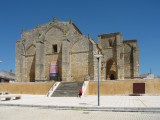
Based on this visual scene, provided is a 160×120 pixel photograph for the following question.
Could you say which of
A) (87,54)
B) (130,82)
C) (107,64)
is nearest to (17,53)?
(87,54)

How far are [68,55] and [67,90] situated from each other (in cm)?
761

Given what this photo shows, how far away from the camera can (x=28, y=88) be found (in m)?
20.4

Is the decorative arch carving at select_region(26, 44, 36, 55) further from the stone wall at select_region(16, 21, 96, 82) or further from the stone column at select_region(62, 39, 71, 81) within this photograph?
the stone column at select_region(62, 39, 71, 81)

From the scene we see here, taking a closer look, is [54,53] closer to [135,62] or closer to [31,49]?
[31,49]

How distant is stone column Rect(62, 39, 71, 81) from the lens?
926 inches

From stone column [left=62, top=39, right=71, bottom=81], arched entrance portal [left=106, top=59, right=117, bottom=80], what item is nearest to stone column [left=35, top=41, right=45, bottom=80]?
stone column [left=62, top=39, right=71, bottom=81]

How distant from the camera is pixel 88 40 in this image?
24062 millimetres

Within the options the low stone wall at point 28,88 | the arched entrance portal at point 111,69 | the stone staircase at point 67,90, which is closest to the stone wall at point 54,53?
the low stone wall at point 28,88

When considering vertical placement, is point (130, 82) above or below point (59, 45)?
below

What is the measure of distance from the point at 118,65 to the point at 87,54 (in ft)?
18.2

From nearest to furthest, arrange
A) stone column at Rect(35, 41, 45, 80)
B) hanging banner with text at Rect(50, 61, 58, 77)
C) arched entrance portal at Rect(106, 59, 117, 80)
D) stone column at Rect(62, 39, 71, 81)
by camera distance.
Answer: stone column at Rect(62, 39, 71, 81) < stone column at Rect(35, 41, 45, 80) < hanging banner with text at Rect(50, 61, 58, 77) < arched entrance portal at Rect(106, 59, 117, 80)

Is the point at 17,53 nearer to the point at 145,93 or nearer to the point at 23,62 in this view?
the point at 23,62

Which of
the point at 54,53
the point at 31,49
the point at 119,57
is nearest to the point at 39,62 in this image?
the point at 54,53

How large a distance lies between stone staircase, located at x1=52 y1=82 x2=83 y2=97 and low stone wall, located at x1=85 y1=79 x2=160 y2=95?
50.9 inches
